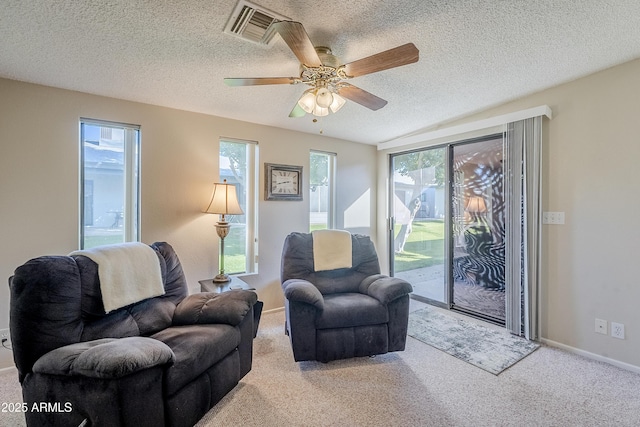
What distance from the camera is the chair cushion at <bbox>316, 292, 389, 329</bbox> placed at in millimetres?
2279

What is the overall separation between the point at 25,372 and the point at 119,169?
179 centimetres

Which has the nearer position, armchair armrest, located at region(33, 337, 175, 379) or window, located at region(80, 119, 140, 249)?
armchair armrest, located at region(33, 337, 175, 379)

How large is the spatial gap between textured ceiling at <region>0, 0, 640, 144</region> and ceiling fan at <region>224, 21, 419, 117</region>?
23cm

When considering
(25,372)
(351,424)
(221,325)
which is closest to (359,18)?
(221,325)

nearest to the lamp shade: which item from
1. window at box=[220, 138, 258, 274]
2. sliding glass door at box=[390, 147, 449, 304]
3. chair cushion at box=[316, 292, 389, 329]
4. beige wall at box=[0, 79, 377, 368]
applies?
beige wall at box=[0, 79, 377, 368]

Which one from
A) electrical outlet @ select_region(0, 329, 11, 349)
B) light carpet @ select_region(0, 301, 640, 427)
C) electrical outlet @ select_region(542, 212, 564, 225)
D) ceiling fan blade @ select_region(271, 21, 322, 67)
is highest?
ceiling fan blade @ select_region(271, 21, 322, 67)

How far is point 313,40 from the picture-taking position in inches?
74.6

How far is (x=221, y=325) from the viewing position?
1938 mm

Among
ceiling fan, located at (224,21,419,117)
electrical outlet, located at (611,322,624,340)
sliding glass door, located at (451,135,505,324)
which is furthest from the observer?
sliding glass door, located at (451,135,505,324)

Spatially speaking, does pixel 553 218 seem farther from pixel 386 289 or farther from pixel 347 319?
pixel 347 319

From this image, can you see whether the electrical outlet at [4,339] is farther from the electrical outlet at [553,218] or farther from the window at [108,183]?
the electrical outlet at [553,218]

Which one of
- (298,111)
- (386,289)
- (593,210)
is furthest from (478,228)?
(298,111)

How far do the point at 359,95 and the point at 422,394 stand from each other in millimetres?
2100

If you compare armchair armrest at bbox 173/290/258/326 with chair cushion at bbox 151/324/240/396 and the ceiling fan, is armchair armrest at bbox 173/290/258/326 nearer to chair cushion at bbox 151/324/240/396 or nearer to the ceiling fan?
chair cushion at bbox 151/324/240/396
